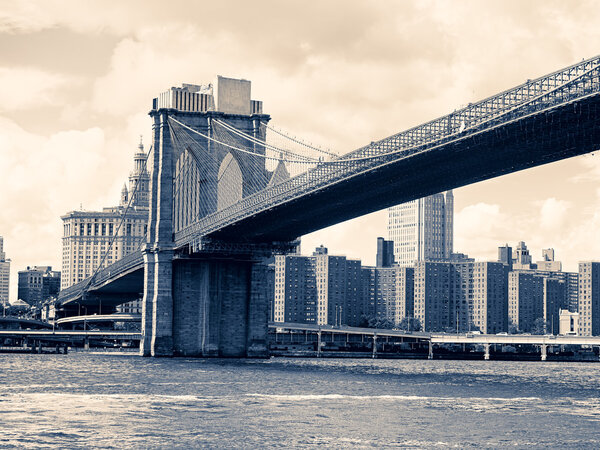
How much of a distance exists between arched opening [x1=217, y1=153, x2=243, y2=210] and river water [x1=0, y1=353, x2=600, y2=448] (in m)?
24.8

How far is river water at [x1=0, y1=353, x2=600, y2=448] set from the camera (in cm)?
3853

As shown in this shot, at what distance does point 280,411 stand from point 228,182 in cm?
4953

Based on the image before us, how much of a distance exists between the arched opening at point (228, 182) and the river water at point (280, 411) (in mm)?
24778

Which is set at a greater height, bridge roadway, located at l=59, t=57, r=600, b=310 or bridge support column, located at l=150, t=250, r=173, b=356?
bridge roadway, located at l=59, t=57, r=600, b=310

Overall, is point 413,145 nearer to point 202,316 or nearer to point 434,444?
point 434,444

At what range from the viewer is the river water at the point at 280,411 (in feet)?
126

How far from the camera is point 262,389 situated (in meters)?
58.1

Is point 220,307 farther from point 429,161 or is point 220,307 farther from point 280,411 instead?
point 280,411

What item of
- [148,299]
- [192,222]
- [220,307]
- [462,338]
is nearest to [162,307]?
[148,299]

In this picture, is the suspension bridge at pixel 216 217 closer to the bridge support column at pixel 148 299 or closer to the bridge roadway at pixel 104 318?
the bridge support column at pixel 148 299

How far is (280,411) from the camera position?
154 feet

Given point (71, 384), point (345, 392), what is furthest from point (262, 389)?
point (71, 384)

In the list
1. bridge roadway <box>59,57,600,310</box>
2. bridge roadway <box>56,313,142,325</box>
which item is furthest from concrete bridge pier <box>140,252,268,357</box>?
bridge roadway <box>56,313,142,325</box>

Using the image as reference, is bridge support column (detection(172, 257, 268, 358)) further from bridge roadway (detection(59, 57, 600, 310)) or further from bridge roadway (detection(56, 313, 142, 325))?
bridge roadway (detection(56, 313, 142, 325))
